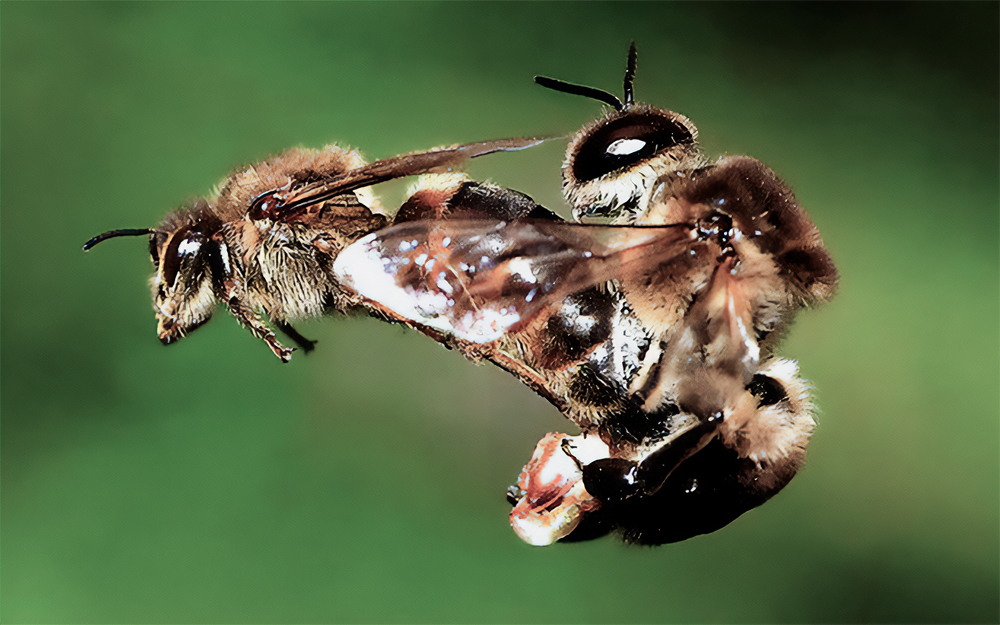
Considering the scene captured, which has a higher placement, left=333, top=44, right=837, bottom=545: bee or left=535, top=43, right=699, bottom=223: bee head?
left=535, top=43, right=699, bottom=223: bee head

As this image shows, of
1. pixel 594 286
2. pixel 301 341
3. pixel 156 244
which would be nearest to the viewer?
pixel 594 286

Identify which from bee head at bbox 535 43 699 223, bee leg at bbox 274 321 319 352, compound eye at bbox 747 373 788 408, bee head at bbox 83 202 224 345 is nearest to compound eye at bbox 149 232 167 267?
bee head at bbox 83 202 224 345

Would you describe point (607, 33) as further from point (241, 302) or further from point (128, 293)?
point (241, 302)

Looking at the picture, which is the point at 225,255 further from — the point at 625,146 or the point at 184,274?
the point at 625,146

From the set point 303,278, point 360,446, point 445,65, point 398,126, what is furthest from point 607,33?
point 303,278

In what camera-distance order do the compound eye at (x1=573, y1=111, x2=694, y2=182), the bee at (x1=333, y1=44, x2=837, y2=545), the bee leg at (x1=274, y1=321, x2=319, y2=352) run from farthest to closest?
the bee leg at (x1=274, y1=321, x2=319, y2=352) < the compound eye at (x1=573, y1=111, x2=694, y2=182) < the bee at (x1=333, y1=44, x2=837, y2=545)

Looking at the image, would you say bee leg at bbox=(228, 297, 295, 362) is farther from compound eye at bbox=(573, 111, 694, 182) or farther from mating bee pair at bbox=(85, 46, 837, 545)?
compound eye at bbox=(573, 111, 694, 182)

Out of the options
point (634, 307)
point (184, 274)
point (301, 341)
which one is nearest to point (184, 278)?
point (184, 274)
